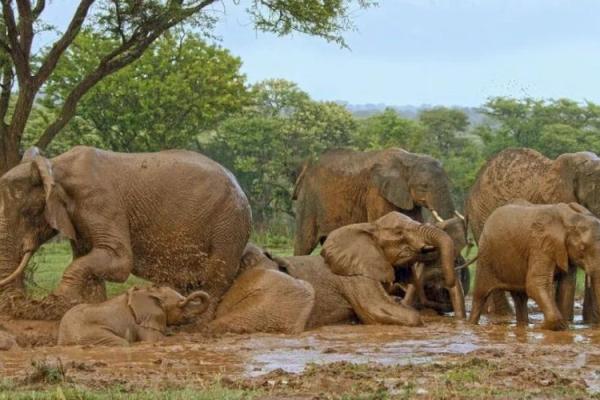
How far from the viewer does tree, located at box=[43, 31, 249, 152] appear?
28.6 meters

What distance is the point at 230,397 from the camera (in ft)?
25.9

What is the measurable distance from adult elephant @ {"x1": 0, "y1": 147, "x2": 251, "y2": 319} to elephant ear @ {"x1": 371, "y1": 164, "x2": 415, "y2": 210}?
222 inches

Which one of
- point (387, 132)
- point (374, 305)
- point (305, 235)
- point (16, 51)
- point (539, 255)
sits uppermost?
point (16, 51)

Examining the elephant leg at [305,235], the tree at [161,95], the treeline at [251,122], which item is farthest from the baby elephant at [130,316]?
the tree at [161,95]

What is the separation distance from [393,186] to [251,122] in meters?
21.7

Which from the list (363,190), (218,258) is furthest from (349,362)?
(363,190)

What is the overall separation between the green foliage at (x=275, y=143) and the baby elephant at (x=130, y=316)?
80.8 feet

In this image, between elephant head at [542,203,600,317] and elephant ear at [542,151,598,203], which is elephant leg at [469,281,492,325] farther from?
elephant ear at [542,151,598,203]

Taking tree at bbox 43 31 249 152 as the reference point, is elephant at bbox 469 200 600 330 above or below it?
below

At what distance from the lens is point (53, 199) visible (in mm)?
12320

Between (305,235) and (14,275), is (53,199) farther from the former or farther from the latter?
(305,235)

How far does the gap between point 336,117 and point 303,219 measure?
21823 mm

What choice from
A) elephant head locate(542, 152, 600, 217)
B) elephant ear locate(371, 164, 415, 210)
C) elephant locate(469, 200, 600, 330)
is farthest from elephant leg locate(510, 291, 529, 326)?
elephant ear locate(371, 164, 415, 210)

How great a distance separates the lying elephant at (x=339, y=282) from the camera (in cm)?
1316
